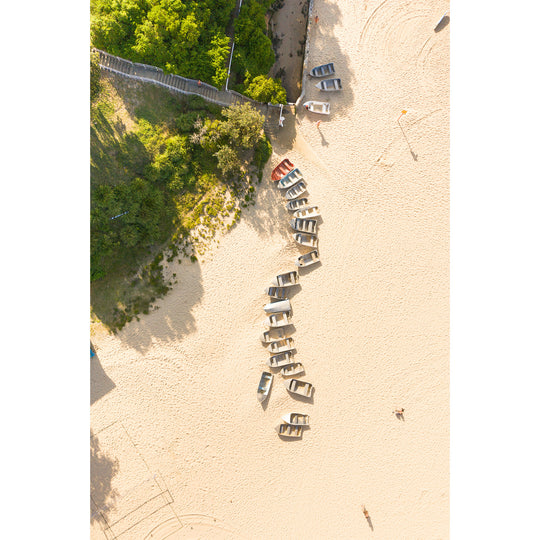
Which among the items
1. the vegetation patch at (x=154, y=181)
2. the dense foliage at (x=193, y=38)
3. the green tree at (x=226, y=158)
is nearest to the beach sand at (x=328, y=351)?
the vegetation patch at (x=154, y=181)

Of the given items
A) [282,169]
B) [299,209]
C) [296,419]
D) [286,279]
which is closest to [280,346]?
[286,279]

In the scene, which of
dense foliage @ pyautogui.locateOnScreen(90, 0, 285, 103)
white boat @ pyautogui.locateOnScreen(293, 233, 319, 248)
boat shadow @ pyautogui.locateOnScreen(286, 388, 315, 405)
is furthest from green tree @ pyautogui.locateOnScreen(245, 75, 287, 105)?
boat shadow @ pyautogui.locateOnScreen(286, 388, 315, 405)

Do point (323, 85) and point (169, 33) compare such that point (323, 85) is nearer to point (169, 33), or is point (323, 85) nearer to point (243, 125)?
point (243, 125)

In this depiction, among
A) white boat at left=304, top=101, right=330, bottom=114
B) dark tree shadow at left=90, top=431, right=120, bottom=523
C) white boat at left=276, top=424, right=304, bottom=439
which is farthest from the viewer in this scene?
white boat at left=304, top=101, right=330, bottom=114

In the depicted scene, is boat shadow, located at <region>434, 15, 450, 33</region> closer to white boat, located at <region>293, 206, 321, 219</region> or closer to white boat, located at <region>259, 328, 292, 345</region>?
white boat, located at <region>293, 206, 321, 219</region>

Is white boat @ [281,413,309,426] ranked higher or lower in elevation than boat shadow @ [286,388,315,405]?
lower

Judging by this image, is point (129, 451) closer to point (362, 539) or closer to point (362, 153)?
point (362, 539)

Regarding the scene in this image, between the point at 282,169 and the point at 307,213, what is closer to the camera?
the point at 307,213

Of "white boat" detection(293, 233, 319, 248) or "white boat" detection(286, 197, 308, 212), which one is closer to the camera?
"white boat" detection(293, 233, 319, 248)
